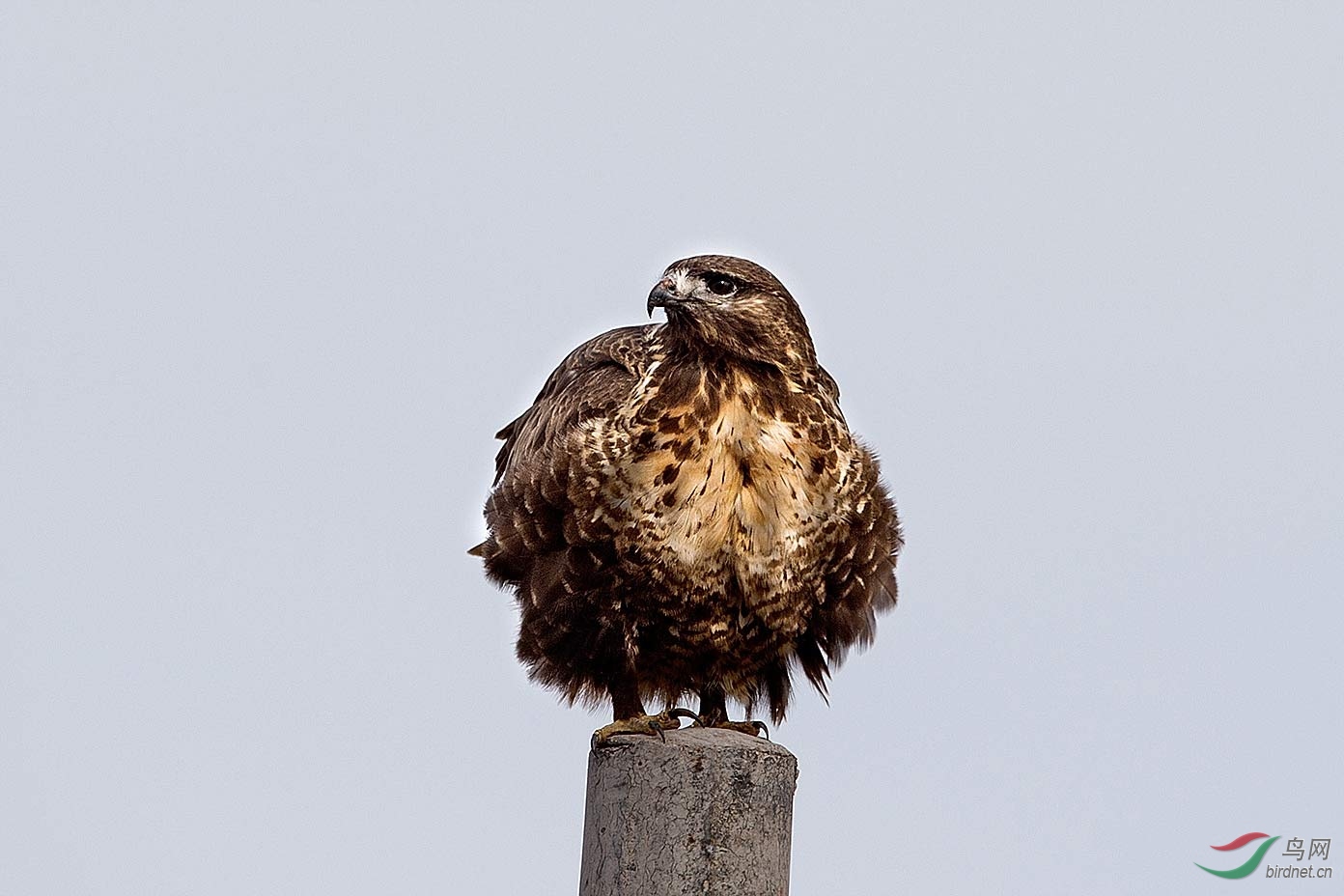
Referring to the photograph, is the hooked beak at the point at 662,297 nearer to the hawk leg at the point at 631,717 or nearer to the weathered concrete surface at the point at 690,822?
the hawk leg at the point at 631,717

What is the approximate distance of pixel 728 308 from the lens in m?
6.82

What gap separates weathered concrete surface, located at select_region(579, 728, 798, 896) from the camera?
527cm

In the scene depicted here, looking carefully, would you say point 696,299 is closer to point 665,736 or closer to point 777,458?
point 777,458

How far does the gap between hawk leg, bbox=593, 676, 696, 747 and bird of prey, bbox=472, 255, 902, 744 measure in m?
0.01

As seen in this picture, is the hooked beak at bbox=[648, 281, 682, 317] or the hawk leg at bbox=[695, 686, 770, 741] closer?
the hooked beak at bbox=[648, 281, 682, 317]

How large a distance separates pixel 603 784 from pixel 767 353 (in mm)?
1940

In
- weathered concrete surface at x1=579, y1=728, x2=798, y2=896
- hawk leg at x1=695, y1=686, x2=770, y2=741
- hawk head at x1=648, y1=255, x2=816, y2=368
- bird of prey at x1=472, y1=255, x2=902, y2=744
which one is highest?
hawk head at x1=648, y1=255, x2=816, y2=368

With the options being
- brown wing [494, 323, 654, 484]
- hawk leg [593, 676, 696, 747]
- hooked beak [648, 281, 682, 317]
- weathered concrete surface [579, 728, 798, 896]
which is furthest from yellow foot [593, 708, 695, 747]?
hooked beak [648, 281, 682, 317]

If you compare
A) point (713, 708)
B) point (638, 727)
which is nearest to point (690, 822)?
point (638, 727)

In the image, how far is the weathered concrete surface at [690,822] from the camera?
17.3 ft

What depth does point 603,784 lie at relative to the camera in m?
5.53

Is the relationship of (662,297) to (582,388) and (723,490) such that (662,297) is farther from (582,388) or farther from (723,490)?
(723,490)

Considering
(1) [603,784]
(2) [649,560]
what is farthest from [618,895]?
(2) [649,560]

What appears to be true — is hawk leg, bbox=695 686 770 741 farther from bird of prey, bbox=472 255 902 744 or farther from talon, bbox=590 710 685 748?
talon, bbox=590 710 685 748
